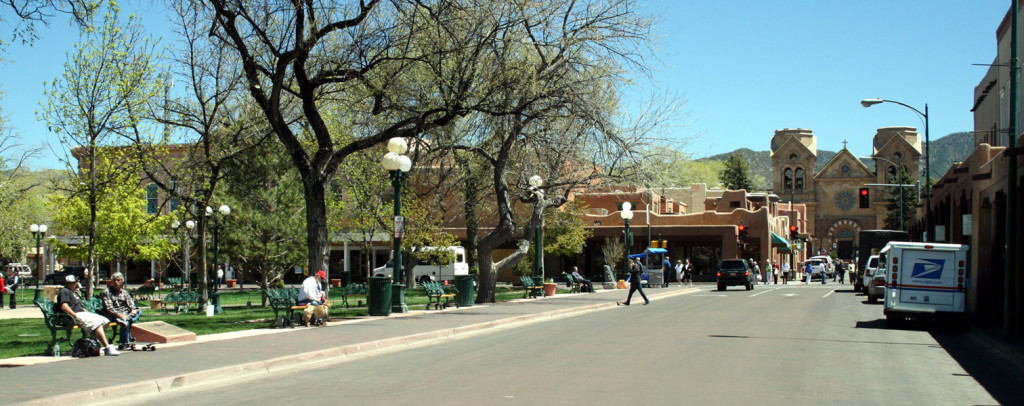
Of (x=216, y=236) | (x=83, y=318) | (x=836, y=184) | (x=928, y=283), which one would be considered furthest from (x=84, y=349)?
(x=836, y=184)

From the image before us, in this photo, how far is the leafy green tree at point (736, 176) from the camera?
5138 inches

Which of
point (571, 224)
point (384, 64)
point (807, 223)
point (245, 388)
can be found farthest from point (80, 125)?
point (807, 223)

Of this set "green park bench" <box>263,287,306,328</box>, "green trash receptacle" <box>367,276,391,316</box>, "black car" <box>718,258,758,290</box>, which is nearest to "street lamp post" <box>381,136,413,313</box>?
"green trash receptacle" <box>367,276,391,316</box>

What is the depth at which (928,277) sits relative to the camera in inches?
811

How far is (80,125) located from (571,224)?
27.6 metres

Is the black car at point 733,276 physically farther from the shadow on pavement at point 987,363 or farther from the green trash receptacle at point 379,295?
the green trash receptacle at point 379,295

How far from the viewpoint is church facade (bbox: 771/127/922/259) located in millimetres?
121562

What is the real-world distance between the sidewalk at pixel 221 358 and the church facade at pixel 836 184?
108341 millimetres

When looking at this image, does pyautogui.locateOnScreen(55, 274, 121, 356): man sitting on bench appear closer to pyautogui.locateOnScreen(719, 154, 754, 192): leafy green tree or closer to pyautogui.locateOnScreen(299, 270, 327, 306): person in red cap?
pyautogui.locateOnScreen(299, 270, 327, 306): person in red cap

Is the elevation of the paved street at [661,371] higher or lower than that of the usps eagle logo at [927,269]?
lower

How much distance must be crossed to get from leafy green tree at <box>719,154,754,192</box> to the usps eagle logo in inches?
4314

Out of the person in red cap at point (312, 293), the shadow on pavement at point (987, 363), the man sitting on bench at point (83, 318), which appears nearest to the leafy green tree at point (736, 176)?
the shadow on pavement at point (987, 363)

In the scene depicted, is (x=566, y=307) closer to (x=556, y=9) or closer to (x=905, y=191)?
(x=556, y=9)

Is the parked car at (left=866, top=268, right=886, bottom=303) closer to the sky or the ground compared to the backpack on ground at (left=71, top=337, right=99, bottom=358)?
closer to the ground
